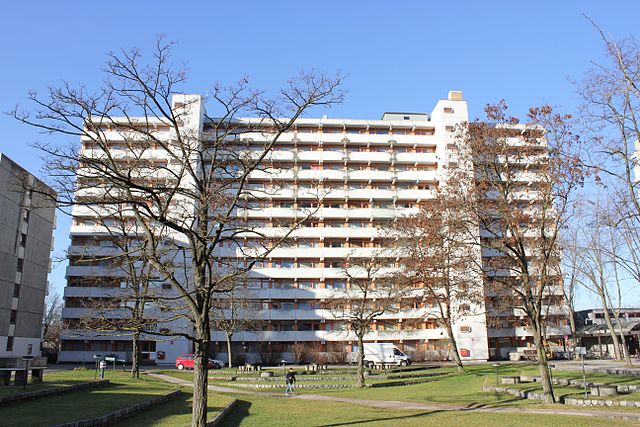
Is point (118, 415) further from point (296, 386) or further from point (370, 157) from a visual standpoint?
point (370, 157)

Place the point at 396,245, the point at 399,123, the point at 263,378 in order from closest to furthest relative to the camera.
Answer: the point at 263,378 < the point at 396,245 < the point at 399,123

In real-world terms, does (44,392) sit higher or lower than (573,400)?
higher

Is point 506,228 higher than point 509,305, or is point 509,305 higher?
point 506,228

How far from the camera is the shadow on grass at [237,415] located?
60.1ft

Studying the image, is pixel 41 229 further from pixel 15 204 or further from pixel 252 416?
pixel 252 416

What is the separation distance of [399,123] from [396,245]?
3630cm

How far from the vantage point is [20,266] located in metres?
53.7

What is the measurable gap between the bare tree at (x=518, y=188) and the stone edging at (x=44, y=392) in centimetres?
2002

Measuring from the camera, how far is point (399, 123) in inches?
2940

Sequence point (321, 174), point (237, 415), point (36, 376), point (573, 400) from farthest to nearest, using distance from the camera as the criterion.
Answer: point (321, 174) → point (36, 376) → point (573, 400) → point (237, 415)

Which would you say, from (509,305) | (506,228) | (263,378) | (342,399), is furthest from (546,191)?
(263,378)

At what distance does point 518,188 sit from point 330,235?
44.1m

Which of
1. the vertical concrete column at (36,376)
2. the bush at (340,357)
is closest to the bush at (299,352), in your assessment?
the bush at (340,357)

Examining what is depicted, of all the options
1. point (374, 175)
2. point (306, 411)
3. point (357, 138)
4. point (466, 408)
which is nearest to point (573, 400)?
point (466, 408)
